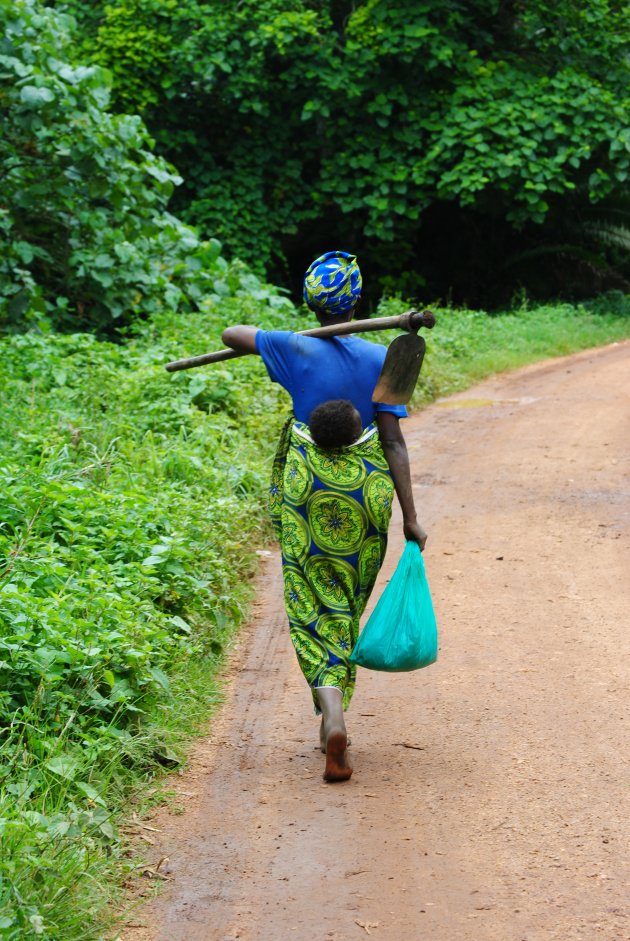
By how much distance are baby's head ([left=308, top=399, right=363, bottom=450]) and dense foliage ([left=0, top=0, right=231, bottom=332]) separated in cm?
691

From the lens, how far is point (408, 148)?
15.8 metres

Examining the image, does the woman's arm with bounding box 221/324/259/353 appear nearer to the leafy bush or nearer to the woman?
the woman

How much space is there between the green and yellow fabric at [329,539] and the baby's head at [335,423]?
0.07 metres

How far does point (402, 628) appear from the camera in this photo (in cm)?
398

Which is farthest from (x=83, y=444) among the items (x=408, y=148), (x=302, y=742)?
(x=408, y=148)

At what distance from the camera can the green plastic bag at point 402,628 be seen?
3982 millimetres

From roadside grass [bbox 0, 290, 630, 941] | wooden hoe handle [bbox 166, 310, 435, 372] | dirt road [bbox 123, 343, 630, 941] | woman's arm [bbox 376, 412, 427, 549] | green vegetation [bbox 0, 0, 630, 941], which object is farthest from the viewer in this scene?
woman's arm [bbox 376, 412, 427, 549]

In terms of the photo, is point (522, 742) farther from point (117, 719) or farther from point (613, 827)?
point (117, 719)

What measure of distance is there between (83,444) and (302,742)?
2.99 metres

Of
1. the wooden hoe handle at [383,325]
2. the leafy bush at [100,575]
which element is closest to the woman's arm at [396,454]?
the wooden hoe handle at [383,325]

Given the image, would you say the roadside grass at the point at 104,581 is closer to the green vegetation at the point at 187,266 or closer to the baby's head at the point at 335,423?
the green vegetation at the point at 187,266

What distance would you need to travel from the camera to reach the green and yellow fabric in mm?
4023

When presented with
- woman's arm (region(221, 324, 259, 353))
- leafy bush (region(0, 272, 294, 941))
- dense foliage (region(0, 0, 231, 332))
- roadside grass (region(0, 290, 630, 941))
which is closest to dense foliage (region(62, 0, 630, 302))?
dense foliage (region(0, 0, 231, 332))

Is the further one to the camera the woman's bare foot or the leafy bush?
the woman's bare foot
